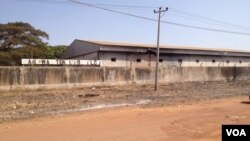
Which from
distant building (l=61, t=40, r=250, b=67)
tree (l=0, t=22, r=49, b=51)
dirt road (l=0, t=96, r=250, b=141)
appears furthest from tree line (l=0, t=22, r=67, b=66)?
dirt road (l=0, t=96, r=250, b=141)

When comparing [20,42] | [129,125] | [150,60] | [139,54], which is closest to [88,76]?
[139,54]

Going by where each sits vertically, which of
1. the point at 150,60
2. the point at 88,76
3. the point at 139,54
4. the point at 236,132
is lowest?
the point at 236,132

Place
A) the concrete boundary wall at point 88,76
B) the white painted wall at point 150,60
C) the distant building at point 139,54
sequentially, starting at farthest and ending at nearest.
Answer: the white painted wall at point 150,60 < the distant building at point 139,54 < the concrete boundary wall at point 88,76

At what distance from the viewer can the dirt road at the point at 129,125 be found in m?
9.82

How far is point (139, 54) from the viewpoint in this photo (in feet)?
133

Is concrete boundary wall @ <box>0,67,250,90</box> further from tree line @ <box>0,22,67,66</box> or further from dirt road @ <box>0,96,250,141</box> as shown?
tree line @ <box>0,22,67,66</box>

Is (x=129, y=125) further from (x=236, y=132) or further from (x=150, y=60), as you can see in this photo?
(x=150, y=60)

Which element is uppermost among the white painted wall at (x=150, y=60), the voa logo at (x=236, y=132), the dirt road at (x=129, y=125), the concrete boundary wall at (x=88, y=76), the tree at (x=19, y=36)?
the tree at (x=19, y=36)

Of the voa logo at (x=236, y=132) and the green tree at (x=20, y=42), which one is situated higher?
the green tree at (x=20, y=42)

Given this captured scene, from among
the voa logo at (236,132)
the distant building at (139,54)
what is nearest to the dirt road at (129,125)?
the voa logo at (236,132)

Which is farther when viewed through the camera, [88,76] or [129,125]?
[88,76]

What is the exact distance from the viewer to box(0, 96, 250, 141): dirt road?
387 inches

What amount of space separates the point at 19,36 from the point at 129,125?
35223mm

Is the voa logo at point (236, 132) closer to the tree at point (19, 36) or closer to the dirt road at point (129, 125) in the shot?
the dirt road at point (129, 125)
